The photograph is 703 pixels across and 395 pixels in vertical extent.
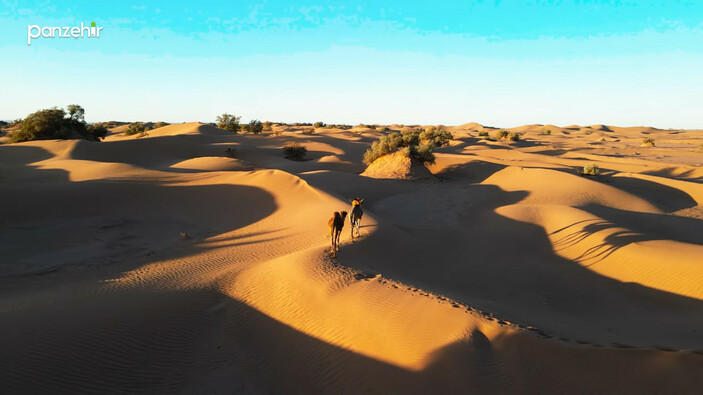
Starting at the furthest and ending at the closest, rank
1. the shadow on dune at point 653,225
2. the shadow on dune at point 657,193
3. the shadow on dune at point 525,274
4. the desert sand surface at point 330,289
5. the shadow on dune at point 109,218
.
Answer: the shadow on dune at point 657,193 < the shadow on dune at point 653,225 < the shadow on dune at point 109,218 < the shadow on dune at point 525,274 < the desert sand surface at point 330,289

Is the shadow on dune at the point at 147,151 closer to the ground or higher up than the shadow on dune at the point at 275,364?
higher up

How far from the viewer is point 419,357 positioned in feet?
16.0

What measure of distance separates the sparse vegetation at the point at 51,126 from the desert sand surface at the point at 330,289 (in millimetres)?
15451

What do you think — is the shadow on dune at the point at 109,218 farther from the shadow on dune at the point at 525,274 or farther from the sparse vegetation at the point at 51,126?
the sparse vegetation at the point at 51,126

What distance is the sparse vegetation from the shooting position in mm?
29266

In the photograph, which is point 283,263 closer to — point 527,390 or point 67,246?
point 527,390

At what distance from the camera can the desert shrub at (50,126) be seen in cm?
2927

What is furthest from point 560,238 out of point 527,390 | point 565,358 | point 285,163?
point 285,163

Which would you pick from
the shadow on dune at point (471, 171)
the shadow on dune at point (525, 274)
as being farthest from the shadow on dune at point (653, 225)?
the shadow on dune at point (471, 171)

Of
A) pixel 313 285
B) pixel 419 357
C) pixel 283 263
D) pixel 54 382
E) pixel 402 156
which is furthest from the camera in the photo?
pixel 402 156

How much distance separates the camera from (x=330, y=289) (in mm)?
7094

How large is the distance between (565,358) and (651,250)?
7.47m

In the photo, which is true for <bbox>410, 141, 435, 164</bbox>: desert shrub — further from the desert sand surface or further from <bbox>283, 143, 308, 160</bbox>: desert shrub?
<bbox>283, 143, 308, 160</bbox>: desert shrub

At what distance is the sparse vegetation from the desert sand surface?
608 inches
